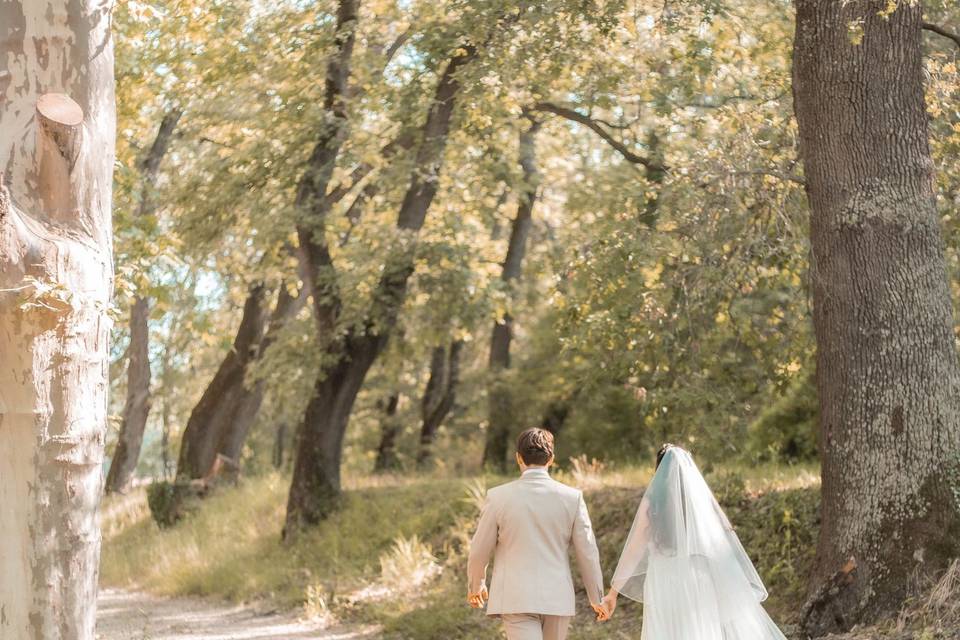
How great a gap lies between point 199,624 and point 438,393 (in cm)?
1458

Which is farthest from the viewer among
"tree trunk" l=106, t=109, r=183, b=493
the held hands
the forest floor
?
"tree trunk" l=106, t=109, r=183, b=493

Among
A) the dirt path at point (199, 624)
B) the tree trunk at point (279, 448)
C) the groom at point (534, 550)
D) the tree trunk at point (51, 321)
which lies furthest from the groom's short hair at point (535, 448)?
the tree trunk at point (279, 448)

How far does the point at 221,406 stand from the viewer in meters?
25.5

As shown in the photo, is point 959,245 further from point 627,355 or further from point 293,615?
point 293,615

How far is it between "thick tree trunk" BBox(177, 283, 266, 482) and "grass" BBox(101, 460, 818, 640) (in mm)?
1546

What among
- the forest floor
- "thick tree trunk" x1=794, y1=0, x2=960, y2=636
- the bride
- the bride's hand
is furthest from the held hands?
"thick tree trunk" x1=794, y1=0, x2=960, y2=636

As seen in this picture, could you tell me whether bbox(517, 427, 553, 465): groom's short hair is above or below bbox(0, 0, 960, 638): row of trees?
Answer: below

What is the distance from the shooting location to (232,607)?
56.4 ft

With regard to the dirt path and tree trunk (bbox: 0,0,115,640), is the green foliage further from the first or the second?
tree trunk (bbox: 0,0,115,640)

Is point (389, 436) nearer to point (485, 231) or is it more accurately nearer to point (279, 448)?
point (485, 231)

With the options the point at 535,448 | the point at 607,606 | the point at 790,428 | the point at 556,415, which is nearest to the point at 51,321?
the point at 535,448

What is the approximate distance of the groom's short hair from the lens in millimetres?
7527

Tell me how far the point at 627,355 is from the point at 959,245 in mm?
3614

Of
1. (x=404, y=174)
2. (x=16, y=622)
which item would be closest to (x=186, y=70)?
(x=404, y=174)
